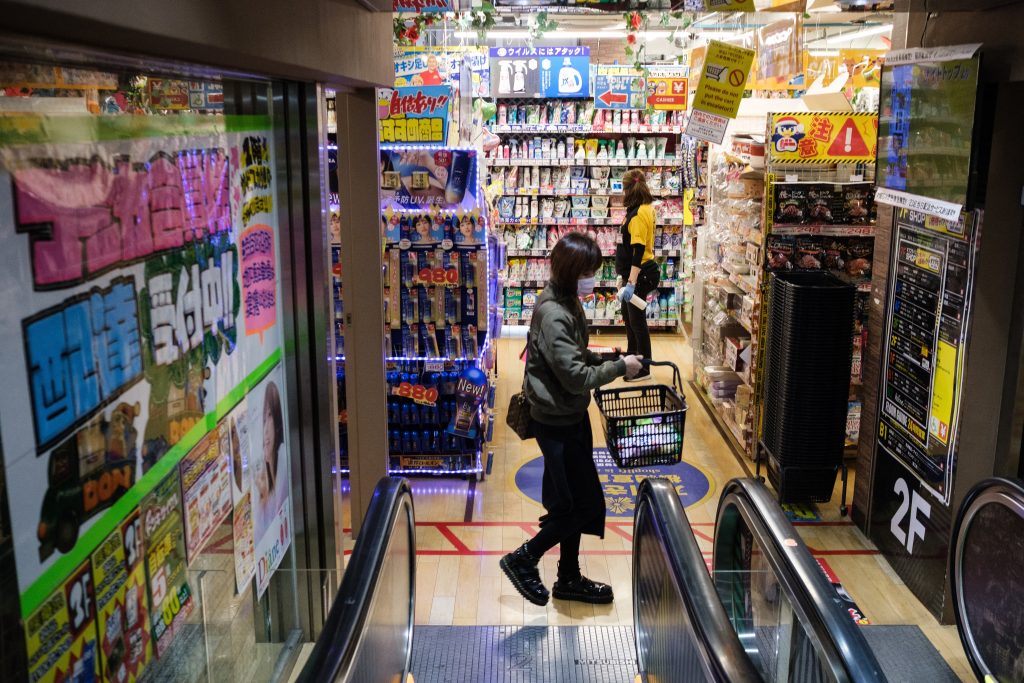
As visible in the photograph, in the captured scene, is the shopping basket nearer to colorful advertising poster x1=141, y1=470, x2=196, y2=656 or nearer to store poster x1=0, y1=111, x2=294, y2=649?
store poster x1=0, y1=111, x2=294, y2=649

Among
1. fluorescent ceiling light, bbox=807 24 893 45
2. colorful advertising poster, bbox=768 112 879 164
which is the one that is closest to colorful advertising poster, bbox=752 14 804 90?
colorful advertising poster, bbox=768 112 879 164

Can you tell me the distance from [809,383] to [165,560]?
13.2ft

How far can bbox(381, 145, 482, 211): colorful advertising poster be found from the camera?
232 inches

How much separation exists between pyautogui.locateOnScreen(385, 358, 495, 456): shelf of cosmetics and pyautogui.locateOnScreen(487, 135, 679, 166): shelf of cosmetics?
483cm

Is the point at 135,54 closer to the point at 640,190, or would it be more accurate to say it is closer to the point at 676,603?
the point at 676,603

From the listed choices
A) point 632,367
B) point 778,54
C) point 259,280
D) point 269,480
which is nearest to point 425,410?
point 632,367

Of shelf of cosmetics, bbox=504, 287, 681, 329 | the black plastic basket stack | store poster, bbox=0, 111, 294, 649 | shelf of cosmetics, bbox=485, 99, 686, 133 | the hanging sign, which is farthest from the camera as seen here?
shelf of cosmetics, bbox=504, 287, 681, 329

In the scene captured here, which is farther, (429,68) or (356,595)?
(429,68)

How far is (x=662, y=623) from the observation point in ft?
11.1

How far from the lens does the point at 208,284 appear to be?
8.43 feet

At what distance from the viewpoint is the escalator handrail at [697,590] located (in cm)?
228

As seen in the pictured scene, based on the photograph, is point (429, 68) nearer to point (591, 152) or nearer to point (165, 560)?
point (591, 152)

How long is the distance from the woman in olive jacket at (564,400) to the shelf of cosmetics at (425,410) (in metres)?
1.70

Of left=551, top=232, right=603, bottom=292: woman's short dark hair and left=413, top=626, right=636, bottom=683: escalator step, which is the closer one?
left=413, top=626, right=636, bottom=683: escalator step
